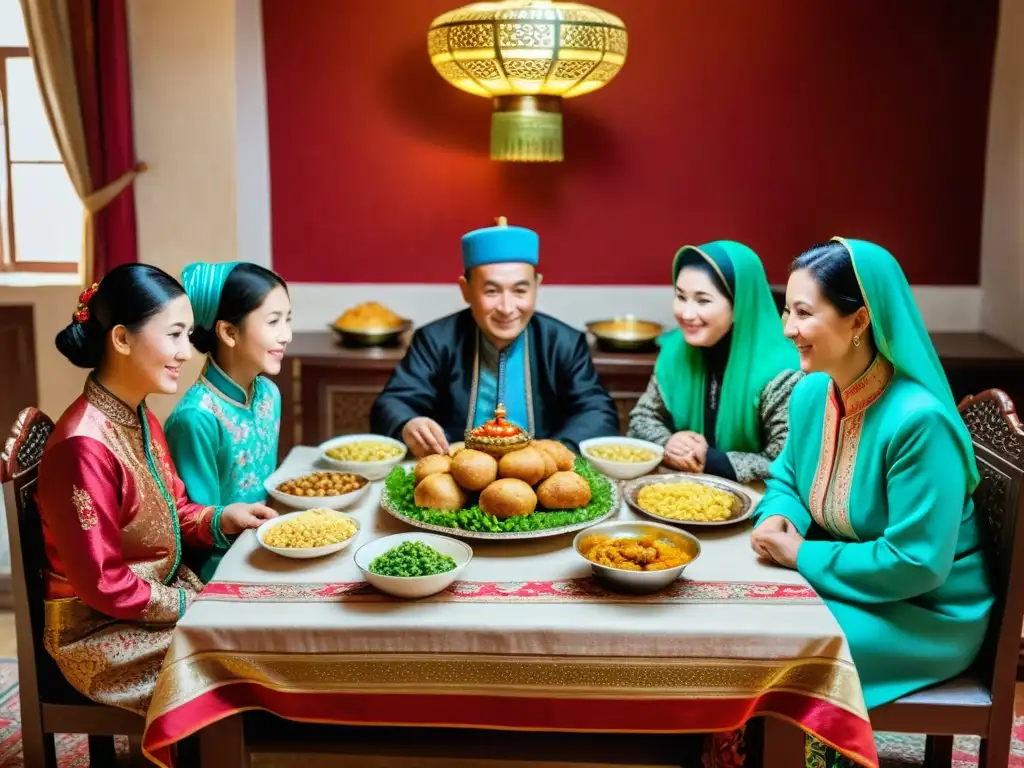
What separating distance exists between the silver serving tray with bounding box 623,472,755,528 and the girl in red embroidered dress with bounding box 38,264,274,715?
962 millimetres

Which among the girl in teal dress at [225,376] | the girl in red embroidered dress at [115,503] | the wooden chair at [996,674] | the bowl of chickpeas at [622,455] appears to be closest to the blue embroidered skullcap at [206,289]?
the girl in teal dress at [225,376]

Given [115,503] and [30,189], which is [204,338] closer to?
[115,503]

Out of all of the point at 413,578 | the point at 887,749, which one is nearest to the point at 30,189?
the point at 413,578

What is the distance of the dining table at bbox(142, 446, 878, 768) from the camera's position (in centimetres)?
194

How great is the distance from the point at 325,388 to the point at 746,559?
2.56 metres

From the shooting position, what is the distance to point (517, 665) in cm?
197

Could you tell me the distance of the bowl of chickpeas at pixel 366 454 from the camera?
2828 mm

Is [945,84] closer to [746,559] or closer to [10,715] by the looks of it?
[746,559]

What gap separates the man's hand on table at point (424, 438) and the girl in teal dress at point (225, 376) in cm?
47

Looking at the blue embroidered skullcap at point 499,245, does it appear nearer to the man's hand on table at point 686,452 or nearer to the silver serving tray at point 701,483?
the man's hand on table at point 686,452

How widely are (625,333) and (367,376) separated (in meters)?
1.16

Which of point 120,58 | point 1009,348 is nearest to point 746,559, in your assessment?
point 1009,348

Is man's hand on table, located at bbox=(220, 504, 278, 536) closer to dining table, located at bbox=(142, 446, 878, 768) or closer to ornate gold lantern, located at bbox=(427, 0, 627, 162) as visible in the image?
dining table, located at bbox=(142, 446, 878, 768)

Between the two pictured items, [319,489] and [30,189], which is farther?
[30,189]
